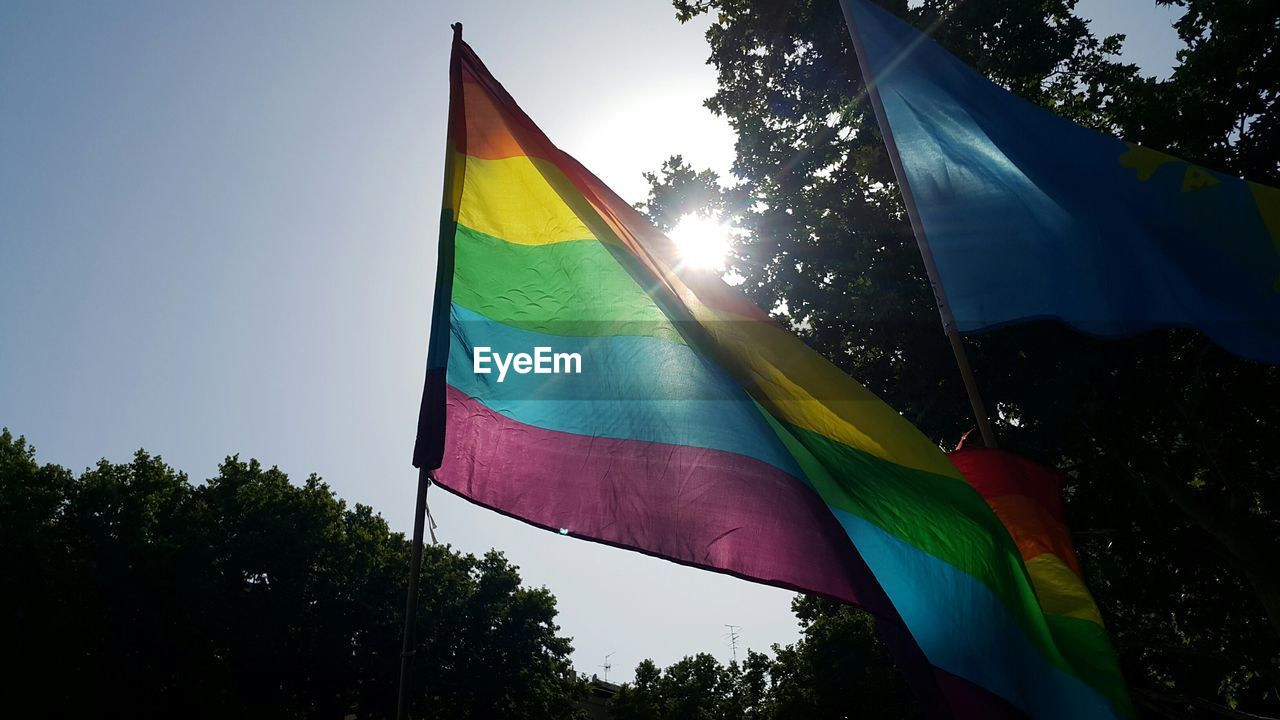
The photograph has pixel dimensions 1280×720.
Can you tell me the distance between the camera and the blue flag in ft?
19.0

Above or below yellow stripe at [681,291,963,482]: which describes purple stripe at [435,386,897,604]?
below

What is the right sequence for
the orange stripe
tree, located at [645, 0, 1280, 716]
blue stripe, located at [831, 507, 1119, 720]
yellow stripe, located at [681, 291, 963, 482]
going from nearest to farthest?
1. blue stripe, located at [831, 507, 1119, 720]
2. yellow stripe, located at [681, 291, 963, 482]
3. the orange stripe
4. tree, located at [645, 0, 1280, 716]

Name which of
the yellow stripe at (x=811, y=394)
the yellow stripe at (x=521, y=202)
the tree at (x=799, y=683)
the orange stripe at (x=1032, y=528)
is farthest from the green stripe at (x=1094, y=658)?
the tree at (x=799, y=683)

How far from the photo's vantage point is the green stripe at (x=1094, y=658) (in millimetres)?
4832

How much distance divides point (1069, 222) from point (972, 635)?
10.8ft

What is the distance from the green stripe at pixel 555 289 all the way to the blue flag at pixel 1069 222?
2.35 metres

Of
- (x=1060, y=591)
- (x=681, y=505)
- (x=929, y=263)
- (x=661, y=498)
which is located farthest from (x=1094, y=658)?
(x=929, y=263)

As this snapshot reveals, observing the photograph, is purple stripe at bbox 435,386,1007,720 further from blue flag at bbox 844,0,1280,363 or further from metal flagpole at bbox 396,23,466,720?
blue flag at bbox 844,0,1280,363

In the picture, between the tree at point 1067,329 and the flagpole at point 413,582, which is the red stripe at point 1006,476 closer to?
the flagpole at point 413,582

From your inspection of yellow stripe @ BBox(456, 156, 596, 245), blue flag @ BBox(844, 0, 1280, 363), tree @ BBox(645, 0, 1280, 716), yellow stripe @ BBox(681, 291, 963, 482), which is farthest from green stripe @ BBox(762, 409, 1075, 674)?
tree @ BBox(645, 0, 1280, 716)

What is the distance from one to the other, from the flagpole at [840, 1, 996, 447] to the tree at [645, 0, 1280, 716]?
6104mm

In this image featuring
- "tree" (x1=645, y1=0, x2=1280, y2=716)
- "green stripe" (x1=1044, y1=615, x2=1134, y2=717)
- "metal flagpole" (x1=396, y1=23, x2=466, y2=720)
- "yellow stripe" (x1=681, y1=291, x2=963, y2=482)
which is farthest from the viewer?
"tree" (x1=645, y1=0, x2=1280, y2=716)

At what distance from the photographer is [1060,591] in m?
5.34

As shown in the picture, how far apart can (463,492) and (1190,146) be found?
1250 cm
